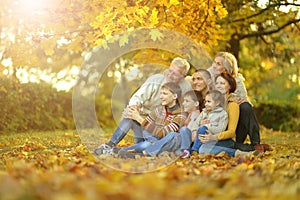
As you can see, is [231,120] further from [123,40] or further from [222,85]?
[123,40]

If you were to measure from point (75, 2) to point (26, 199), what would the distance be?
512 cm

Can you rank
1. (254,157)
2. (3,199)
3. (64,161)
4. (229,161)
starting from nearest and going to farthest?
1. (3,199)
2. (64,161)
3. (229,161)
4. (254,157)

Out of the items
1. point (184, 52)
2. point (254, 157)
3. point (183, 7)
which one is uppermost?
point (183, 7)

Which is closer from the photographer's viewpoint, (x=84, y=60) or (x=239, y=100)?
(x=239, y=100)

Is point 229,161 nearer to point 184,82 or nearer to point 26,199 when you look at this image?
point 184,82

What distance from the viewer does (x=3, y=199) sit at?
2246mm

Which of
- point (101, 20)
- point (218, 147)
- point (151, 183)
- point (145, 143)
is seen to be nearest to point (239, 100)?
point (218, 147)

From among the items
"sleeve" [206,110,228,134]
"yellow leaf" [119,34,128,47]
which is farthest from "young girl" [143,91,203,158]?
"yellow leaf" [119,34,128,47]

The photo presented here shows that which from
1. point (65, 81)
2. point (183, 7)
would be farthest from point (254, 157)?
point (65, 81)

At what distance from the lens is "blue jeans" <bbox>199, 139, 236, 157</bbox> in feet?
17.3

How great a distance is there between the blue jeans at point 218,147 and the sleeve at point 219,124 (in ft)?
0.41

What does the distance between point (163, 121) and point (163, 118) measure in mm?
31

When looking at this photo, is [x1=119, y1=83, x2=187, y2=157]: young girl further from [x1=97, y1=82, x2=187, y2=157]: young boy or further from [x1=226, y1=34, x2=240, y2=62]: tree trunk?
[x1=226, y1=34, x2=240, y2=62]: tree trunk

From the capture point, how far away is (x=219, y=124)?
534 cm
